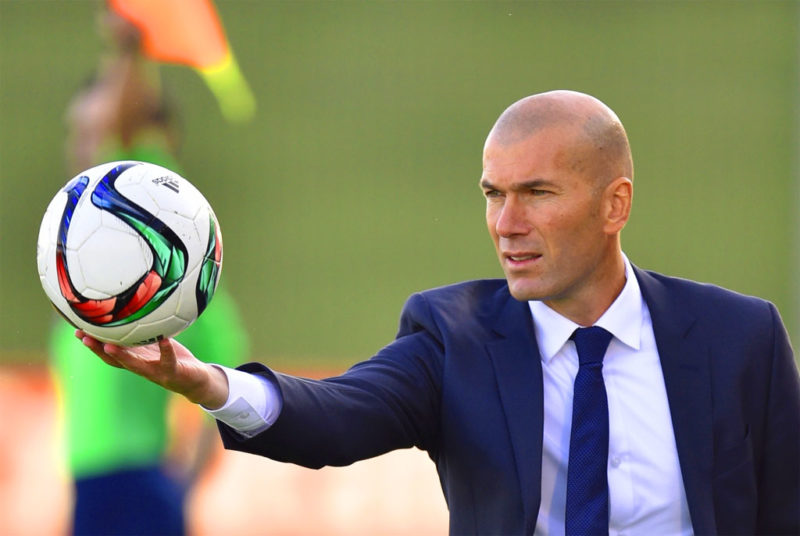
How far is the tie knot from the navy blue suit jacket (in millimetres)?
120

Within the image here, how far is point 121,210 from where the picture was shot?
2.80 m

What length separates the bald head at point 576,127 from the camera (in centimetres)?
307

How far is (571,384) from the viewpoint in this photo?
10.2ft

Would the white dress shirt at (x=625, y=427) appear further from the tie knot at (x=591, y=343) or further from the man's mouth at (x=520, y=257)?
the man's mouth at (x=520, y=257)

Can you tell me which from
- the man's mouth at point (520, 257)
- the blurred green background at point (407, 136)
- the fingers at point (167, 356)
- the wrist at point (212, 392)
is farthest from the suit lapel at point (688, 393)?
the blurred green background at point (407, 136)

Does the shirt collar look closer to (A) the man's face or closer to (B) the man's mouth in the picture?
(A) the man's face

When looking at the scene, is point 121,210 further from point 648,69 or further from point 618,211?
point 648,69

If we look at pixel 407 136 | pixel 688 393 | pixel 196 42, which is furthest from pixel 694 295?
pixel 196 42

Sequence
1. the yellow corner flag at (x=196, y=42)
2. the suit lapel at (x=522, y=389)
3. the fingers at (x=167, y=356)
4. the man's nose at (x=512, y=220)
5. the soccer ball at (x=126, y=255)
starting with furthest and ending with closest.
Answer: the yellow corner flag at (x=196, y=42), the man's nose at (x=512, y=220), the suit lapel at (x=522, y=389), the soccer ball at (x=126, y=255), the fingers at (x=167, y=356)

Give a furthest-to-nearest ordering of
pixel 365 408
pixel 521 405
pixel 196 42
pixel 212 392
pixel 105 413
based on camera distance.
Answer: pixel 196 42
pixel 105 413
pixel 521 405
pixel 365 408
pixel 212 392

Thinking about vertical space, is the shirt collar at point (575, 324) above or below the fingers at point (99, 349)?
below

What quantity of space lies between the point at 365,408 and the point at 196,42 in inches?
298

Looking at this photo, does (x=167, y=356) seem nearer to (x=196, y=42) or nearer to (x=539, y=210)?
(x=539, y=210)

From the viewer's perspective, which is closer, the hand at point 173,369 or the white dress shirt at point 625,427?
the hand at point 173,369
